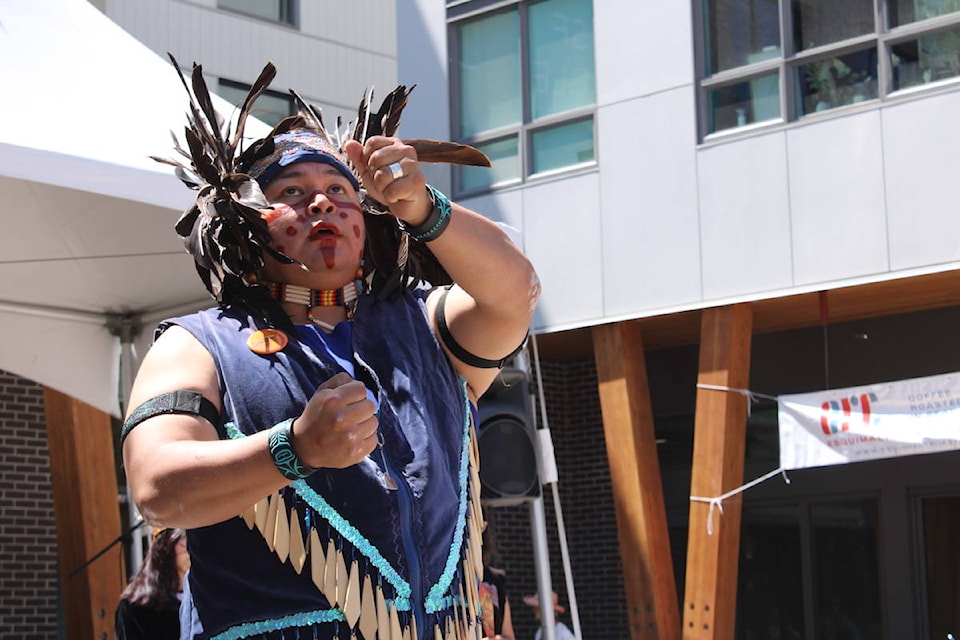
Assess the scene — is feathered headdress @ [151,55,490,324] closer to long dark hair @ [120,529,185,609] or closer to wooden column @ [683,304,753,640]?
long dark hair @ [120,529,185,609]

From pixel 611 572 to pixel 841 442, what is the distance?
480cm

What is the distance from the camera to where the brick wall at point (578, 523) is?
46.9ft

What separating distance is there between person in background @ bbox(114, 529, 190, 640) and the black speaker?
2.02m

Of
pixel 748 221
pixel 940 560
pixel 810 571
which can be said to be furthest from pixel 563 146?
pixel 940 560

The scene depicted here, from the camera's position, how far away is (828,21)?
10938mm

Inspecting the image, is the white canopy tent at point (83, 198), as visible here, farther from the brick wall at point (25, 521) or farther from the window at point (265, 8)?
the window at point (265, 8)

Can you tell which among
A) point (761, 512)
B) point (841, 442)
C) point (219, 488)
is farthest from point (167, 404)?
point (761, 512)

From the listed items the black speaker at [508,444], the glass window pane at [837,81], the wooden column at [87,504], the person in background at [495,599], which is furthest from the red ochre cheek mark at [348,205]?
the glass window pane at [837,81]

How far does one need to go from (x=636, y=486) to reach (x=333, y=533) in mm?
9787

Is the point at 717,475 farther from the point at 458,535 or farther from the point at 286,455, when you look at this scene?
the point at 286,455

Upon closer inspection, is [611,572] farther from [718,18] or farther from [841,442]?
[718,18]

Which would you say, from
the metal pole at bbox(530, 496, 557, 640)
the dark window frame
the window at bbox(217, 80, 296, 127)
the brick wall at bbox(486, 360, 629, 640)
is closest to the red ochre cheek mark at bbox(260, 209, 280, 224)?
the metal pole at bbox(530, 496, 557, 640)

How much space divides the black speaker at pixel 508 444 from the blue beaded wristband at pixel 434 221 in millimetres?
5034

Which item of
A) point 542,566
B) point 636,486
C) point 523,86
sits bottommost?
point 636,486
